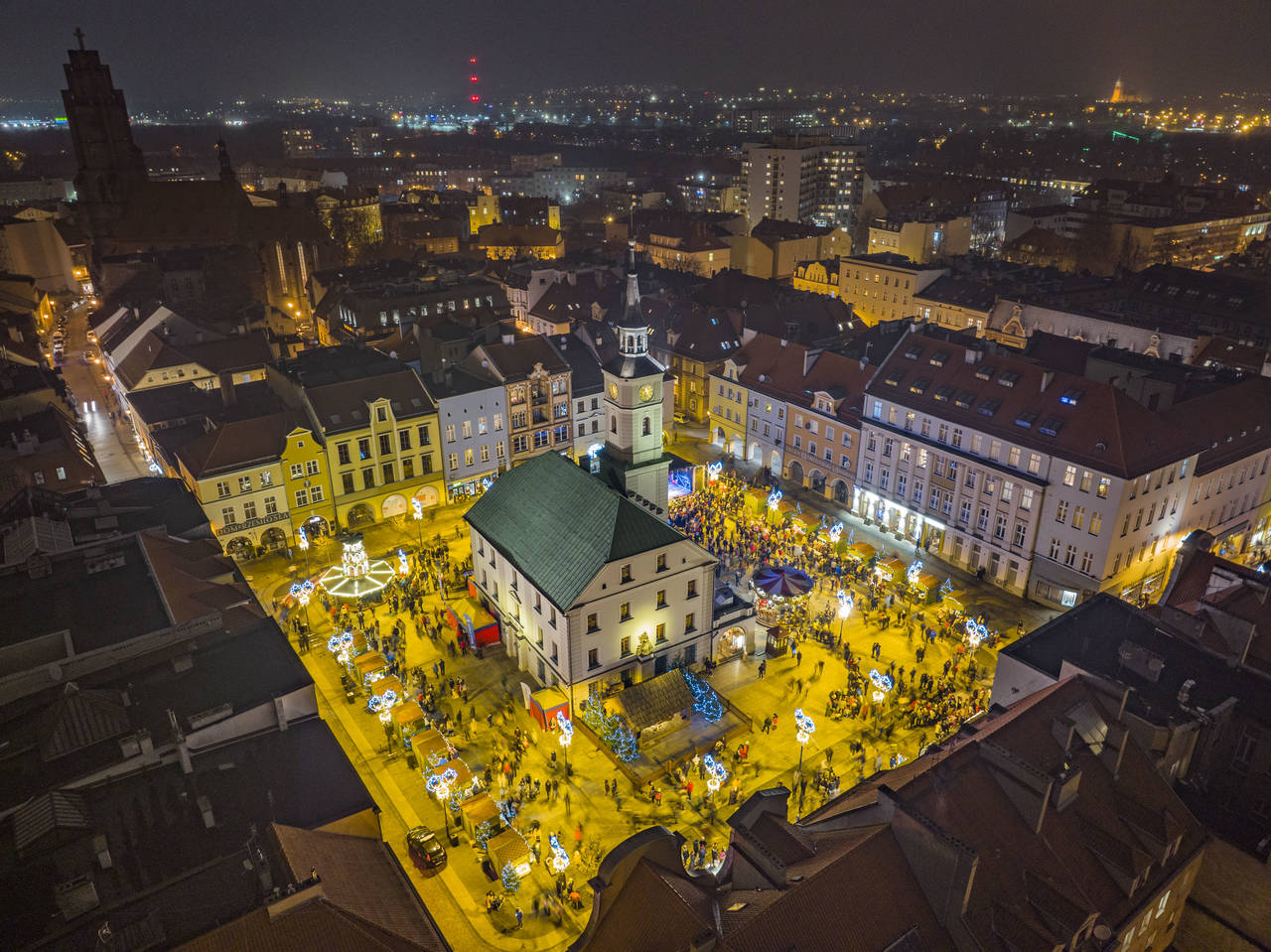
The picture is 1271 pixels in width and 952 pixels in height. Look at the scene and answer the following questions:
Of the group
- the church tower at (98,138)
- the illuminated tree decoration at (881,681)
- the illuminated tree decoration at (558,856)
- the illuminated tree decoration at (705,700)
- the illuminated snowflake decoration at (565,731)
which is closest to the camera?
the illuminated tree decoration at (558,856)

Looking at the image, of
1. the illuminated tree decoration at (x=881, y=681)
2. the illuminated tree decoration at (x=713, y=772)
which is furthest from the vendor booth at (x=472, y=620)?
the illuminated tree decoration at (x=881, y=681)

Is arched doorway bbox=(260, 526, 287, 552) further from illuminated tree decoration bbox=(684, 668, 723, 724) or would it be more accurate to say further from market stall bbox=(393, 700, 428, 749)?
illuminated tree decoration bbox=(684, 668, 723, 724)

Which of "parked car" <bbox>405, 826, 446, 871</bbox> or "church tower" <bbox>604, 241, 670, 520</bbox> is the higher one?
"church tower" <bbox>604, 241, 670, 520</bbox>

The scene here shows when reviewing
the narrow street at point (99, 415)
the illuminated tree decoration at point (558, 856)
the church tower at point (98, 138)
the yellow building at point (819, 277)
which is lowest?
the narrow street at point (99, 415)

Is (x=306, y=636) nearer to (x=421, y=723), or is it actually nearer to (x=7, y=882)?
(x=421, y=723)

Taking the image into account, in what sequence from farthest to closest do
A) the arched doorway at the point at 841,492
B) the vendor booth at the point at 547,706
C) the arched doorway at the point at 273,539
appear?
the arched doorway at the point at 841,492
the arched doorway at the point at 273,539
the vendor booth at the point at 547,706

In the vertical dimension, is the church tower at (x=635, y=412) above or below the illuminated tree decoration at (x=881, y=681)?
above

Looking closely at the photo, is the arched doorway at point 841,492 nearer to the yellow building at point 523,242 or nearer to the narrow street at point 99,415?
A: the narrow street at point 99,415

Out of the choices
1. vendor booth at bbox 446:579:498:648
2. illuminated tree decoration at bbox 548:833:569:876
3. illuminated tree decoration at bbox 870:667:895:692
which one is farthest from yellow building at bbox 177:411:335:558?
illuminated tree decoration at bbox 870:667:895:692
